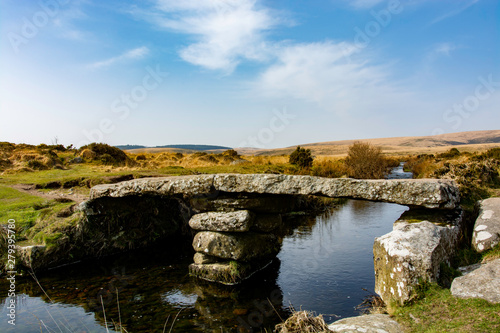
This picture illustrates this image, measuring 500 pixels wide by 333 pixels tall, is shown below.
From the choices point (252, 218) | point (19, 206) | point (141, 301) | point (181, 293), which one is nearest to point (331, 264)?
point (252, 218)

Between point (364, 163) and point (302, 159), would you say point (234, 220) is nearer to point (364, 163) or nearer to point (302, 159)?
point (302, 159)

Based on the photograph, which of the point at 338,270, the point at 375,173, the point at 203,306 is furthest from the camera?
the point at 375,173

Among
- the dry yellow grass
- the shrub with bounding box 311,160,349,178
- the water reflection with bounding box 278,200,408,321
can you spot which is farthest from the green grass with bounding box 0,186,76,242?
the dry yellow grass

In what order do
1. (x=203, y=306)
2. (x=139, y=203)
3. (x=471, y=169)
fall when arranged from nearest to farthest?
(x=203, y=306) < (x=471, y=169) < (x=139, y=203)

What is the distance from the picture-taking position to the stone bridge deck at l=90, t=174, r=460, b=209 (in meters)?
5.62

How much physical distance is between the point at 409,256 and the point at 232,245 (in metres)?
3.89

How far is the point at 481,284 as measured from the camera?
4117 millimetres

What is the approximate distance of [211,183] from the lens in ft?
23.3

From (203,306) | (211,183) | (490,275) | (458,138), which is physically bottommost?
(203,306)

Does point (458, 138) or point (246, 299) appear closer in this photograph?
point (246, 299)

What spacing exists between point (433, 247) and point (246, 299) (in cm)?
355

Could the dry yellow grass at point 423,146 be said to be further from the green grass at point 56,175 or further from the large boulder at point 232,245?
the large boulder at point 232,245

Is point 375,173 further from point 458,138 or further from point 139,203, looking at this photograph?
point 458,138

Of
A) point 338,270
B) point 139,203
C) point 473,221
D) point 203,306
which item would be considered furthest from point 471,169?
point 139,203
